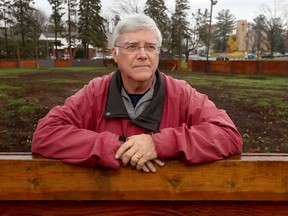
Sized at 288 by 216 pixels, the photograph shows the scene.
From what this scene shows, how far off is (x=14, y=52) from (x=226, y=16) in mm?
66827

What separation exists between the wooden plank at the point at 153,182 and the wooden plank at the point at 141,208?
48 millimetres

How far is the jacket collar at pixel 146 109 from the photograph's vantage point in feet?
6.44

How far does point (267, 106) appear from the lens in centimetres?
1169

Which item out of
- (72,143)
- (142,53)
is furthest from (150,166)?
(142,53)

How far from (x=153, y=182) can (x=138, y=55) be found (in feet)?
2.68

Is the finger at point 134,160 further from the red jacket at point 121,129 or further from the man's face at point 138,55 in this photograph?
the man's face at point 138,55

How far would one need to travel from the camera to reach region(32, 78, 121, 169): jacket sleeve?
153cm

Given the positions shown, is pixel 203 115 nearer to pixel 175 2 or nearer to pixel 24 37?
pixel 24 37

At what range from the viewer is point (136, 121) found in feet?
6.45

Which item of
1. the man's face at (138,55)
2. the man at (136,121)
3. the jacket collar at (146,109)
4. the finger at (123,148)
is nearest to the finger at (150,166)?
the man at (136,121)

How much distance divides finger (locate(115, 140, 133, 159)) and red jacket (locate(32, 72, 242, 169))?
0.07 feet

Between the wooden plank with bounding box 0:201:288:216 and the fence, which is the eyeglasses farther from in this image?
the fence

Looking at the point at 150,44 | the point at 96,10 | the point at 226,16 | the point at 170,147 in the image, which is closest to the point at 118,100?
the point at 150,44

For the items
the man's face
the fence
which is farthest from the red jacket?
the fence
